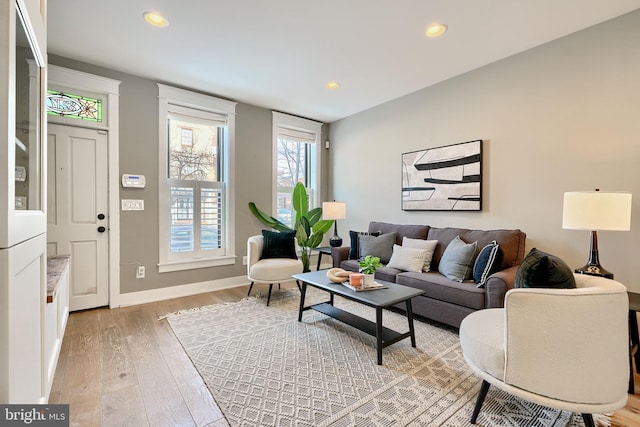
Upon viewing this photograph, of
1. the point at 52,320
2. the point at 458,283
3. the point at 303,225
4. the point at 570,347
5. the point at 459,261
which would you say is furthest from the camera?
the point at 303,225

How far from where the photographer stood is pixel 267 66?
10.3 feet

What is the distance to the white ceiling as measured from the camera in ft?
7.29

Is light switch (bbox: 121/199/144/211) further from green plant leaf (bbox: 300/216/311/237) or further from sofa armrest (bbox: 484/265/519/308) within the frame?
sofa armrest (bbox: 484/265/519/308)

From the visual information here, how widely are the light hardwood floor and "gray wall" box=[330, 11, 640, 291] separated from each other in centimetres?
132

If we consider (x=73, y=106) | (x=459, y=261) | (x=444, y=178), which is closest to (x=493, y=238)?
(x=459, y=261)

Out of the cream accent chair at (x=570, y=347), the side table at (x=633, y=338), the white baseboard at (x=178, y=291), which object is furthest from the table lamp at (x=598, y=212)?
the white baseboard at (x=178, y=291)

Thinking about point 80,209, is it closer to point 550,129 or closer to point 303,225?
point 303,225

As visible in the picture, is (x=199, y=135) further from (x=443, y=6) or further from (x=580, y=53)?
(x=580, y=53)

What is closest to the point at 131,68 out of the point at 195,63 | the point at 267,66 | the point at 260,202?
the point at 195,63

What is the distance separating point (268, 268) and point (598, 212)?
9.64 feet

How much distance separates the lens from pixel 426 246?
329 centimetres

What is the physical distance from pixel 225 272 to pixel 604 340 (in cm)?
387

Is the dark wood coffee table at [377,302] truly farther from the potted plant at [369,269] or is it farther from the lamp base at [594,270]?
the lamp base at [594,270]

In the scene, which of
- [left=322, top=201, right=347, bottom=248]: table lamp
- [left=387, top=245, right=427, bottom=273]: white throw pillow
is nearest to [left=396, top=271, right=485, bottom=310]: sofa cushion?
[left=387, top=245, right=427, bottom=273]: white throw pillow
